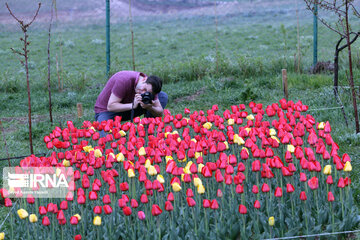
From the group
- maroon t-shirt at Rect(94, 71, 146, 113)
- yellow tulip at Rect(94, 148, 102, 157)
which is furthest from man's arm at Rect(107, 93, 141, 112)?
yellow tulip at Rect(94, 148, 102, 157)

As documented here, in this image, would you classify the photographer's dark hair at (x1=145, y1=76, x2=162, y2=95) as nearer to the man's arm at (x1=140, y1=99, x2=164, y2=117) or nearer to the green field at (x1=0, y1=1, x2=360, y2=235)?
the man's arm at (x1=140, y1=99, x2=164, y2=117)

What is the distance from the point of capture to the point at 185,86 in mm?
10797

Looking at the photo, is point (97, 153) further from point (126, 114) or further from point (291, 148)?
point (126, 114)

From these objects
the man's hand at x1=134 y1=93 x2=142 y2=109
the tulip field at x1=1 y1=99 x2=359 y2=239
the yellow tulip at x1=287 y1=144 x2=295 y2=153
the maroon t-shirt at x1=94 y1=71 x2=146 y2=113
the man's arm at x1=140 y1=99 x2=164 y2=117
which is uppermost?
the maroon t-shirt at x1=94 y1=71 x2=146 y2=113

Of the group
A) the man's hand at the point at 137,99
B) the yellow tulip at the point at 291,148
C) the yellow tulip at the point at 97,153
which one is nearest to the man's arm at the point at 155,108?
the man's hand at the point at 137,99

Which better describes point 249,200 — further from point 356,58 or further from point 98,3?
point 98,3

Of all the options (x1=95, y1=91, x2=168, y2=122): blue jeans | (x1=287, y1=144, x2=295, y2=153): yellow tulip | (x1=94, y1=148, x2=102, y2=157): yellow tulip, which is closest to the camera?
(x1=287, y1=144, x2=295, y2=153): yellow tulip

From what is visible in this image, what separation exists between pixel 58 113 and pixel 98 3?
29.7m

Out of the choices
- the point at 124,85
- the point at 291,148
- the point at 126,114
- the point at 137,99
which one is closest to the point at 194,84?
the point at 126,114

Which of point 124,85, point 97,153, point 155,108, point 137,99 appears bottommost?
point 97,153

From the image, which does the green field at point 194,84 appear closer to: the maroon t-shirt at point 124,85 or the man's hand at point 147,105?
the maroon t-shirt at point 124,85

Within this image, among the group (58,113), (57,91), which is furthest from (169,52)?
(58,113)

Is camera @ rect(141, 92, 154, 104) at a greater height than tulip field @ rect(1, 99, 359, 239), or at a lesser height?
greater

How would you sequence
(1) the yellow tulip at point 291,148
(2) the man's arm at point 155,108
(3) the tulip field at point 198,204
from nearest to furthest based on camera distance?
(3) the tulip field at point 198,204, (1) the yellow tulip at point 291,148, (2) the man's arm at point 155,108
